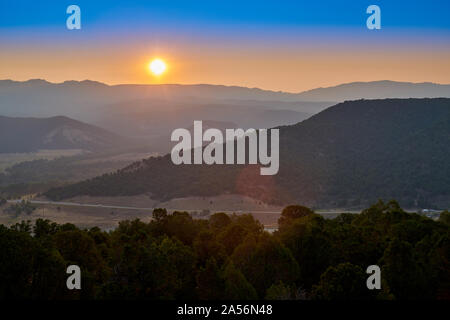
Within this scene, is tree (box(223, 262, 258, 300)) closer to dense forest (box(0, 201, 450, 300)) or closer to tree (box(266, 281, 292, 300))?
dense forest (box(0, 201, 450, 300))

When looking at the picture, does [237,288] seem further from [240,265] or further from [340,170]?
[340,170]

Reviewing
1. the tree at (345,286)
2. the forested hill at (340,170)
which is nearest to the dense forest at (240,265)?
the tree at (345,286)

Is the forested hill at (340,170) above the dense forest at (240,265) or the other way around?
above

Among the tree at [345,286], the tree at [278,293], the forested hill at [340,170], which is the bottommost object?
the tree at [278,293]

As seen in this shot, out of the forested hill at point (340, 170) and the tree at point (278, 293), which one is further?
the forested hill at point (340, 170)

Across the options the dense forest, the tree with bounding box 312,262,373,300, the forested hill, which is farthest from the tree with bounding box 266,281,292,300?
the forested hill

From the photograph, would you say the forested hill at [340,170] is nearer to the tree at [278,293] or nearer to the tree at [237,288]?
the tree at [237,288]
